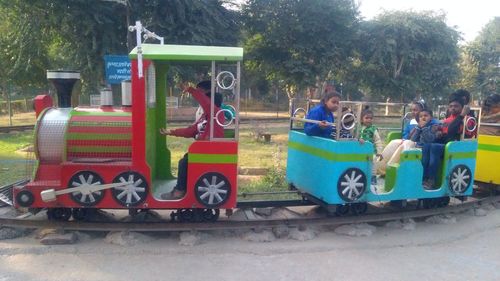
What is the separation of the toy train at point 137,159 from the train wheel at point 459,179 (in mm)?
1261

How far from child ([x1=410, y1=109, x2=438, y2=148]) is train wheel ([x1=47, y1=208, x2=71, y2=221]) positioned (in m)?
4.95

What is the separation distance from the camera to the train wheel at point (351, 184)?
5785 millimetres

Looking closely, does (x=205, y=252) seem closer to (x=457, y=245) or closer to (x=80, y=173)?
(x=80, y=173)

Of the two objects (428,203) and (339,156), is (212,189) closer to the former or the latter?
(339,156)

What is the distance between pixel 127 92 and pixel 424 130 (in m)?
4.21

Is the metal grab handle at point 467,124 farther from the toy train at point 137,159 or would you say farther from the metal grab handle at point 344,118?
the metal grab handle at point 344,118

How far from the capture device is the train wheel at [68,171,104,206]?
528 cm

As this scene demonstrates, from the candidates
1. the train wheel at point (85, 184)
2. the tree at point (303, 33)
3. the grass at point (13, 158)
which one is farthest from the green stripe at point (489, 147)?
the tree at point (303, 33)

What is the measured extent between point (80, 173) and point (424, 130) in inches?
187

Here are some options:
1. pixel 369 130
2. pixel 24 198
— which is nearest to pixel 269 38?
pixel 369 130

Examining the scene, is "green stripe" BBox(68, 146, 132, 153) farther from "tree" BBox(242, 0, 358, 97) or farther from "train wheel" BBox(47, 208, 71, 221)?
"tree" BBox(242, 0, 358, 97)

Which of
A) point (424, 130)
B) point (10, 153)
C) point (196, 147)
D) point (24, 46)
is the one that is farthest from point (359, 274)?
point (24, 46)

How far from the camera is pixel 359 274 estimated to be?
15.9 ft

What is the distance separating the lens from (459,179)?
661 centimetres
